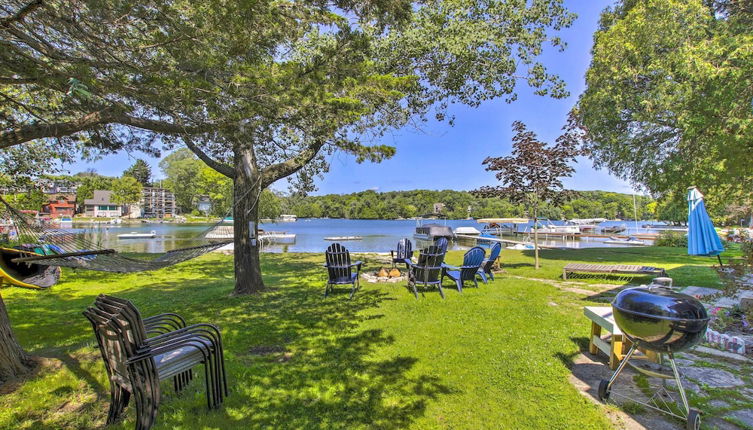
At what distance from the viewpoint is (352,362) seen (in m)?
3.52

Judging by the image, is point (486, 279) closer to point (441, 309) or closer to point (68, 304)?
point (441, 309)

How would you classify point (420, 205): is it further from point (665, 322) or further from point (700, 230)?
point (665, 322)

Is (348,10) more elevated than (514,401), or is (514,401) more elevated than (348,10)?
(348,10)

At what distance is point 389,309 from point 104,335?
3.98 meters

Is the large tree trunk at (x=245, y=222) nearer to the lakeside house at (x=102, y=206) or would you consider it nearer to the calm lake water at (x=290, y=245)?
the calm lake water at (x=290, y=245)

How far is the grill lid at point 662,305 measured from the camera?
2.34 meters

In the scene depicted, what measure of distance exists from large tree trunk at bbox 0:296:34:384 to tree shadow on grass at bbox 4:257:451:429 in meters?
0.32

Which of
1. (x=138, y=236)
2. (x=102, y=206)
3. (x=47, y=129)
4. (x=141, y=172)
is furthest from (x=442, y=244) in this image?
(x=141, y=172)

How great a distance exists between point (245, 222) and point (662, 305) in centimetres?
661

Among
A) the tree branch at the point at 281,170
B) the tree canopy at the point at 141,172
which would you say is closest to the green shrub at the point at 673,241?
the tree branch at the point at 281,170

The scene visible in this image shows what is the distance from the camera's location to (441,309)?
5.52 m

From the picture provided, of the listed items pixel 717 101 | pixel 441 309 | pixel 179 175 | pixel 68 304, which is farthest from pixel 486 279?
pixel 179 175

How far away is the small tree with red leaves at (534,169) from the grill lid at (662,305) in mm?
7715

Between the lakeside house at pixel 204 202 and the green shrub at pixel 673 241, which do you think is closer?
the green shrub at pixel 673 241
